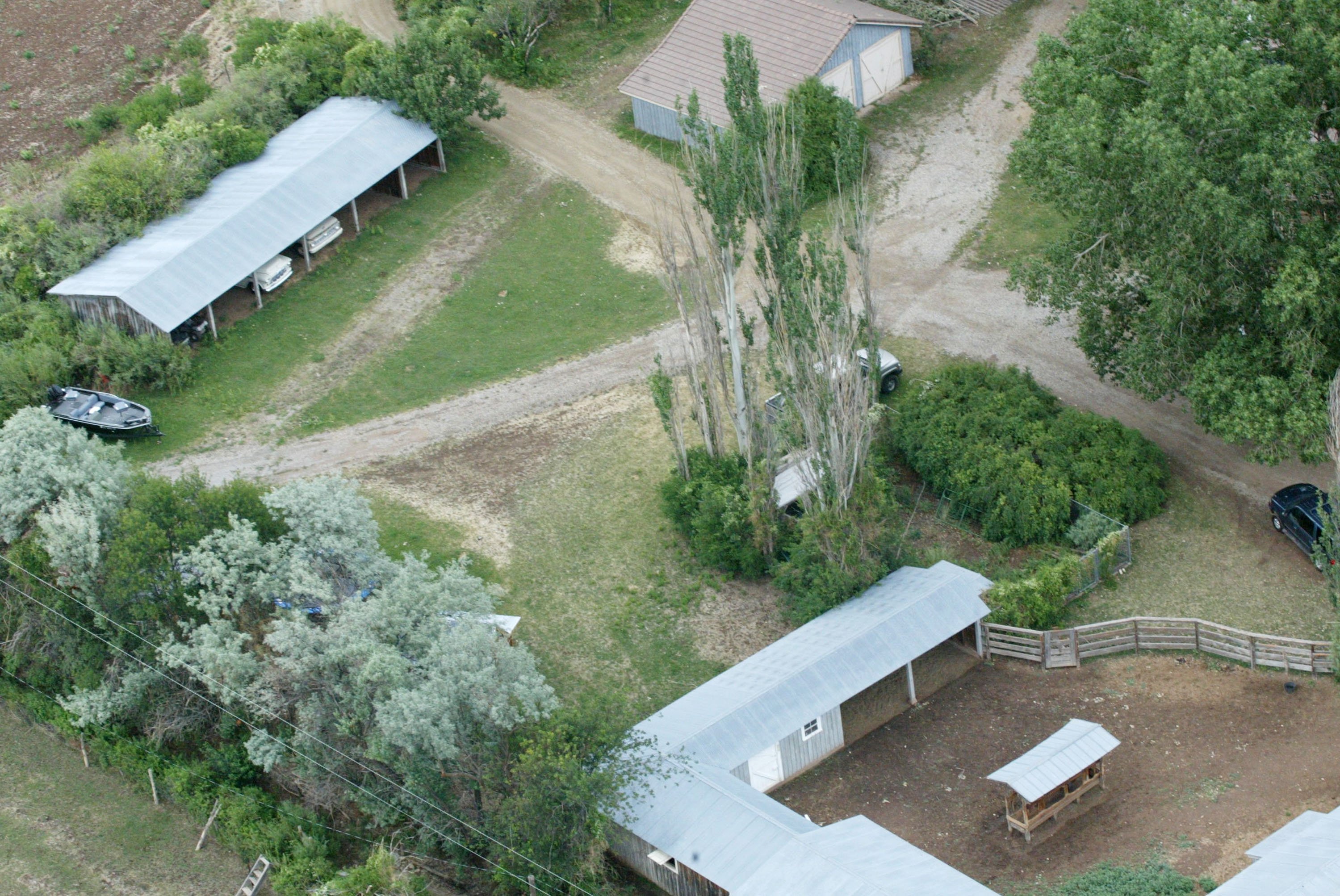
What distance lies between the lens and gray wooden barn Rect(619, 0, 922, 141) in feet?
191

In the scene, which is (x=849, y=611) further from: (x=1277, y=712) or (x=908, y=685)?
(x=1277, y=712)

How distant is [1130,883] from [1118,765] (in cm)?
406

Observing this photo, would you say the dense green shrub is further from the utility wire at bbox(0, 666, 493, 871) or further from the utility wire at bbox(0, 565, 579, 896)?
the utility wire at bbox(0, 666, 493, 871)

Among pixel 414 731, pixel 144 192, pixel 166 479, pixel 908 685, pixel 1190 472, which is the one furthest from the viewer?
pixel 144 192

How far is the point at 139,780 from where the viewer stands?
37.2 meters

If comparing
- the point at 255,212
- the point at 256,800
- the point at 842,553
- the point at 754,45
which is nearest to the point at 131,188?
the point at 255,212

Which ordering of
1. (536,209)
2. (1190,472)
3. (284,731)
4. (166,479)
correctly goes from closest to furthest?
(284,731), (166,479), (1190,472), (536,209)

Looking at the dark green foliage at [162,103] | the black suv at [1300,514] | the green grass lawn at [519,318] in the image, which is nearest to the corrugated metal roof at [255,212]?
the green grass lawn at [519,318]

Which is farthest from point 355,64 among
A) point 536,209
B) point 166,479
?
point 166,479

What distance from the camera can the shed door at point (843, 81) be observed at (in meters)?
58.8

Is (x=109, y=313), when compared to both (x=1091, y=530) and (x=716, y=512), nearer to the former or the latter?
(x=716, y=512)

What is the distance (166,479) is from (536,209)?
71.0 feet

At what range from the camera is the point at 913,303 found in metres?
52.0

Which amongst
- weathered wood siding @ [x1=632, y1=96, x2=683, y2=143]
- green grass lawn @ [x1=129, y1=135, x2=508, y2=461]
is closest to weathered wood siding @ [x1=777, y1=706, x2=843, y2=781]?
green grass lawn @ [x1=129, y1=135, x2=508, y2=461]
